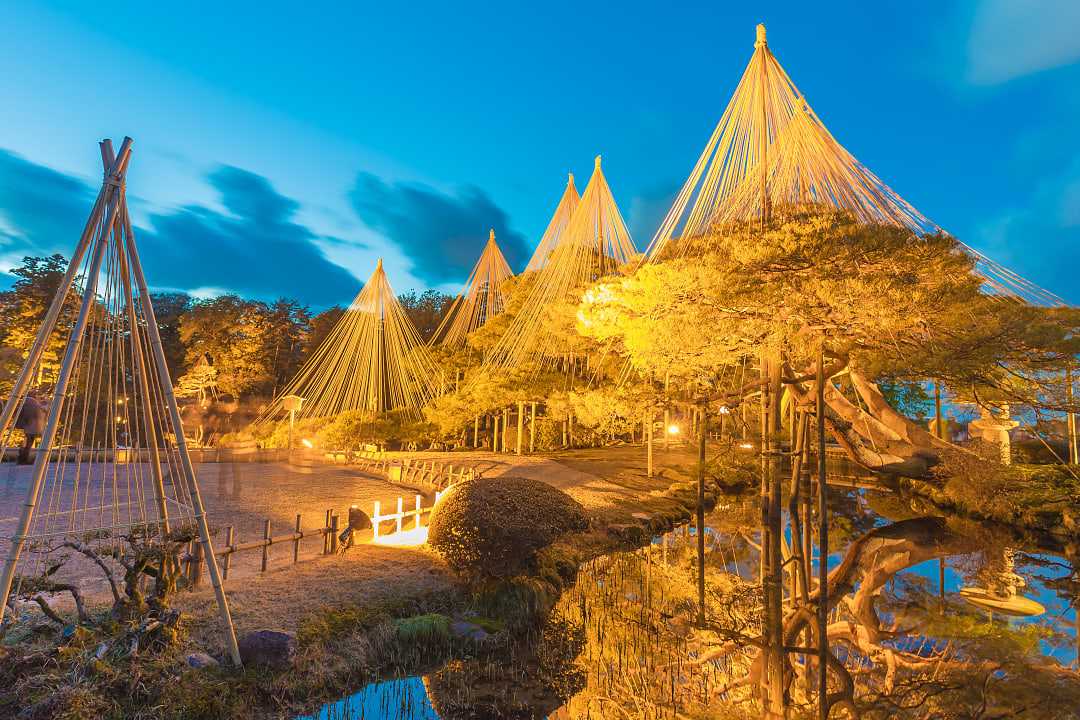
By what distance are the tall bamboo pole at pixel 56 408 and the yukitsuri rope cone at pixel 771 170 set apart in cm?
750

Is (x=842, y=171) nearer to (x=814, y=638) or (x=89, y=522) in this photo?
(x=814, y=638)

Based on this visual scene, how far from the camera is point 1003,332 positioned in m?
6.92

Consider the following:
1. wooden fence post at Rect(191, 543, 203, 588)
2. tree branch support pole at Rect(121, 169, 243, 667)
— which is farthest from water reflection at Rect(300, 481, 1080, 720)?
wooden fence post at Rect(191, 543, 203, 588)

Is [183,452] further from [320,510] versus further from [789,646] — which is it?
[320,510]

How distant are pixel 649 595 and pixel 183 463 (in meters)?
5.52

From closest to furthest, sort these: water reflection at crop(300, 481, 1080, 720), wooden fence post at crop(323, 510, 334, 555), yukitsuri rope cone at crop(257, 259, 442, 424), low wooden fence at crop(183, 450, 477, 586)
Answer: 1. water reflection at crop(300, 481, 1080, 720)
2. low wooden fence at crop(183, 450, 477, 586)
3. wooden fence post at crop(323, 510, 334, 555)
4. yukitsuri rope cone at crop(257, 259, 442, 424)

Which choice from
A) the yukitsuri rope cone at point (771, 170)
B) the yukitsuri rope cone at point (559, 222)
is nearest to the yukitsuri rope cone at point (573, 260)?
the yukitsuri rope cone at point (559, 222)

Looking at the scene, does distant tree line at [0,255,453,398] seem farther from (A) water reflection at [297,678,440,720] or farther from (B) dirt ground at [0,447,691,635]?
(A) water reflection at [297,678,440,720]

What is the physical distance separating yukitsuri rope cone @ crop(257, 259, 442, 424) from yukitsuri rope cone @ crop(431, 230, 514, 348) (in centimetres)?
219

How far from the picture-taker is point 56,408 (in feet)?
11.6

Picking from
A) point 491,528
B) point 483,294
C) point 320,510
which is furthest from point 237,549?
point 483,294

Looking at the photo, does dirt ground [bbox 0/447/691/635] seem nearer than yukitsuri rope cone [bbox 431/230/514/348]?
Yes

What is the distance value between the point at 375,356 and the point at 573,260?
8302 millimetres

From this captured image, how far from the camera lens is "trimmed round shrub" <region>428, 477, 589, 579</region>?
21.1ft
